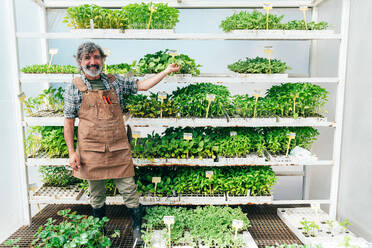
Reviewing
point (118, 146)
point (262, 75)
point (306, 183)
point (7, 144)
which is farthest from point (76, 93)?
point (306, 183)

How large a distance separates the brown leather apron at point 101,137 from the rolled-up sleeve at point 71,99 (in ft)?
0.14

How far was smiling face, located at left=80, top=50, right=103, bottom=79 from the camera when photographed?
8.70 ft

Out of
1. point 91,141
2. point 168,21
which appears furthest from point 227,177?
point 168,21

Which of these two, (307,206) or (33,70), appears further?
(307,206)

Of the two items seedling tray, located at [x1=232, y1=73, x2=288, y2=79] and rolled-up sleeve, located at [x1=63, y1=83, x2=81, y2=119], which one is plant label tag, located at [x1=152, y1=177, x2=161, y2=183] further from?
seedling tray, located at [x1=232, y1=73, x2=288, y2=79]

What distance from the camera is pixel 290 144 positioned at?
11.3 ft

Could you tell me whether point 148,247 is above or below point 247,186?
below

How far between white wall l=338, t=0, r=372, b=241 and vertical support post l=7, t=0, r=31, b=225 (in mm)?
3495

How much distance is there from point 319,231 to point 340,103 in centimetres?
138

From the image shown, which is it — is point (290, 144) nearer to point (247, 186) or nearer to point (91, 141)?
point (247, 186)

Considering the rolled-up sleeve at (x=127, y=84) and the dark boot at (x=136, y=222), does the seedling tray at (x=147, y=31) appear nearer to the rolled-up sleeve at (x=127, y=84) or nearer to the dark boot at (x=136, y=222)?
the rolled-up sleeve at (x=127, y=84)

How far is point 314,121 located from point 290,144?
1.20 feet

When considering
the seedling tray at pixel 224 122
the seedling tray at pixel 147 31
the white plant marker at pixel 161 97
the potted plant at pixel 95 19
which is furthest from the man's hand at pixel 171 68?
the potted plant at pixel 95 19

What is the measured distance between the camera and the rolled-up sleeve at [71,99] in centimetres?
268
